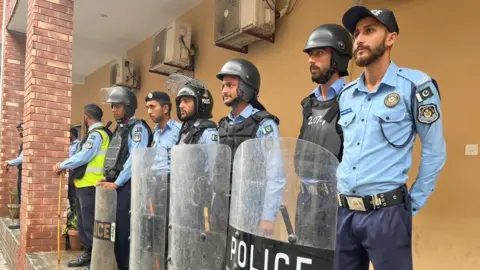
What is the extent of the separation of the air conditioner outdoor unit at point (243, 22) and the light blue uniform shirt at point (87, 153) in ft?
5.69

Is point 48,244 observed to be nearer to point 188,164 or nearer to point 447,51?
point 188,164

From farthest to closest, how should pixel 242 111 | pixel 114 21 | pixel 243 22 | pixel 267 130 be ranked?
pixel 114 21 < pixel 243 22 < pixel 242 111 < pixel 267 130

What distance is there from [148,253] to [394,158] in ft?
4.77

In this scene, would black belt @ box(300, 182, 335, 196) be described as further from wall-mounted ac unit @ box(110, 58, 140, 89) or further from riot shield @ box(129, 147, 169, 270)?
→ wall-mounted ac unit @ box(110, 58, 140, 89)

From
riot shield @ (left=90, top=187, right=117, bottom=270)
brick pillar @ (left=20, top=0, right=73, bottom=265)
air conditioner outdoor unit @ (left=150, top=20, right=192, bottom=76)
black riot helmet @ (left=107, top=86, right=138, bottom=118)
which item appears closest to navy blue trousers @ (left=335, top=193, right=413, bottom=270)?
riot shield @ (left=90, top=187, right=117, bottom=270)

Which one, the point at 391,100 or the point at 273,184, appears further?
→ the point at 391,100

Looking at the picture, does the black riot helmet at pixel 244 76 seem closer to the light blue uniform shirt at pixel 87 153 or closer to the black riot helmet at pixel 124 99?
the black riot helmet at pixel 124 99

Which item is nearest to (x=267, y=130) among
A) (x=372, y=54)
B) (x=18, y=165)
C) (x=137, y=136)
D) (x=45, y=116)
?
(x=372, y=54)

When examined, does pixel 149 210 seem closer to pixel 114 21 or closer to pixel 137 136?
pixel 137 136

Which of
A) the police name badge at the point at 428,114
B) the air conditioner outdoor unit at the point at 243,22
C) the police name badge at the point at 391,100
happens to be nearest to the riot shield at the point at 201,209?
the police name badge at the point at 391,100

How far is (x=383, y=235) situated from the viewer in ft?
5.16

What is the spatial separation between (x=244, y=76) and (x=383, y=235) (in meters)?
1.26

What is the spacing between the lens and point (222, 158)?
1.84m

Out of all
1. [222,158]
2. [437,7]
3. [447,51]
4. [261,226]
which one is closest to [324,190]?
[261,226]
